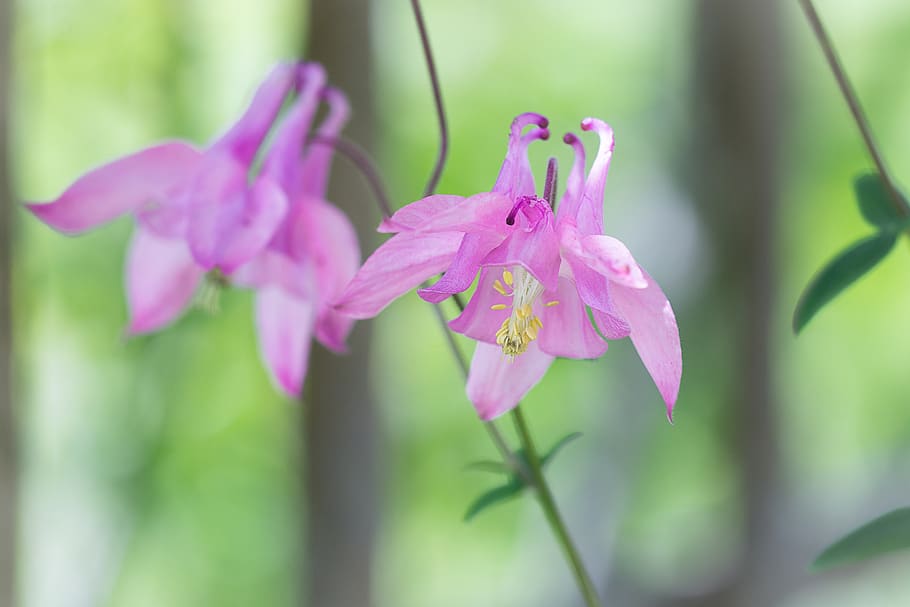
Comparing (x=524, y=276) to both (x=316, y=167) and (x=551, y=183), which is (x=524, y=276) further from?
(x=316, y=167)

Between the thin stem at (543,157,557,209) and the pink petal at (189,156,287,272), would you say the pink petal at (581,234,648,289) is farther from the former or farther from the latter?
the pink petal at (189,156,287,272)

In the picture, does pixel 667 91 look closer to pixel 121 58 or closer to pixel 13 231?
pixel 121 58

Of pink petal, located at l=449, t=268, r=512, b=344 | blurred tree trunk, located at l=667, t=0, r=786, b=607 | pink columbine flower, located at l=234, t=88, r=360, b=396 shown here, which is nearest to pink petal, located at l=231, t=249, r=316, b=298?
pink columbine flower, located at l=234, t=88, r=360, b=396

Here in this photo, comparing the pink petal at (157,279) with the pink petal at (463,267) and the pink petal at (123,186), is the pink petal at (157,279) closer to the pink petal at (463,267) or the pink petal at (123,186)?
the pink petal at (123,186)

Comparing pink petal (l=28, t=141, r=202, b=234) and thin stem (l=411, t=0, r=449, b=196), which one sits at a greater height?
pink petal (l=28, t=141, r=202, b=234)

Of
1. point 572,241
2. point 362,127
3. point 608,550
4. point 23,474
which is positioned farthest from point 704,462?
point 572,241

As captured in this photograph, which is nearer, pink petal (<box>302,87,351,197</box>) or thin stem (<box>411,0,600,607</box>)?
thin stem (<box>411,0,600,607</box>)

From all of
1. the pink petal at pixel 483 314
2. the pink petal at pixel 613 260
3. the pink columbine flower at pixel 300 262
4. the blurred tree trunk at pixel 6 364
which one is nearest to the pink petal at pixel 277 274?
the pink columbine flower at pixel 300 262

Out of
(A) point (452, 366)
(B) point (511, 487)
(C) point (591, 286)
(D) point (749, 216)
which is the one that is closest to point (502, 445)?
(B) point (511, 487)
